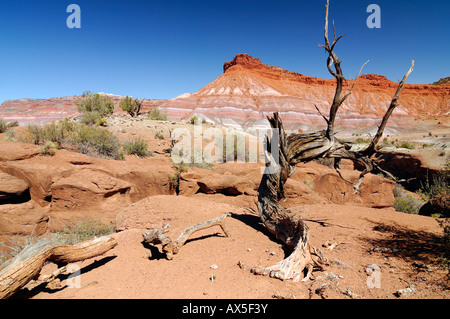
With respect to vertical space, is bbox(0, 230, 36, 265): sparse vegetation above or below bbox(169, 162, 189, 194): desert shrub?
below

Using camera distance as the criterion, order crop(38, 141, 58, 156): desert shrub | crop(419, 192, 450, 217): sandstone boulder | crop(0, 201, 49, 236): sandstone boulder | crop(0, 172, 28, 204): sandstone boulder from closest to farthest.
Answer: crop(0, 201, 49, 236): sandstone boulder → crop(0, 172, 28, 204): sandstone boulder → crop(419, 192, 450, 217): sandstone boulder → crop(38, 141, 58, 156): desert shrub

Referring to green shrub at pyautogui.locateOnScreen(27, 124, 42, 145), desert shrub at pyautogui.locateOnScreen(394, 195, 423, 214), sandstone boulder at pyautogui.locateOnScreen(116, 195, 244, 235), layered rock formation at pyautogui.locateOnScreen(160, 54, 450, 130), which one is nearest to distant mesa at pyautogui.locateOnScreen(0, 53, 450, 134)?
layered rock formation at pyautogui.locateOnScreen(160, 54, 450, 130)

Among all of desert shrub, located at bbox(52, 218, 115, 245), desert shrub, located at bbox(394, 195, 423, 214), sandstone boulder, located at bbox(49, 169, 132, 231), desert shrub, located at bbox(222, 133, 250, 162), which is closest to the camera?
desert shrub, located at bbox(52, 218, 115, 245)

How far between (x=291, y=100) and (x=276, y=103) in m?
4.66

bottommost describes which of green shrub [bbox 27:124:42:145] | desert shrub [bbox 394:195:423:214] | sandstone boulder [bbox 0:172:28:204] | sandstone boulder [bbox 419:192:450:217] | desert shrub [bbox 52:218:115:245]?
desert shrub [bbox 394:195:423:214]

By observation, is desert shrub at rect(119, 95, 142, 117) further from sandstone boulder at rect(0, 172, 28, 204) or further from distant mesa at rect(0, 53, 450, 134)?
sandstone boulder at rect(0, 172, 28, 204)

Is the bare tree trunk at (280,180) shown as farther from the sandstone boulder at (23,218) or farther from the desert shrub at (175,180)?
the sandstone boulder at (23,218)

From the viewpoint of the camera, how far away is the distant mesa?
2159 inches

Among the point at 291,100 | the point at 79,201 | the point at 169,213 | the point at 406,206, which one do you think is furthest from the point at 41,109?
the point at 406,206

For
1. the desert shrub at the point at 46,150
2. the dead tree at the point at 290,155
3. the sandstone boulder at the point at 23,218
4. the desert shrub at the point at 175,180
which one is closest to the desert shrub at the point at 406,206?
the dead tree at the point at 290,155

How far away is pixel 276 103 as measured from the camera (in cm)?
6156

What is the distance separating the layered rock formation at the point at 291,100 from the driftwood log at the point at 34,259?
48.6m

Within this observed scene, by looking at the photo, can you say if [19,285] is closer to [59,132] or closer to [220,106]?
[59,132]

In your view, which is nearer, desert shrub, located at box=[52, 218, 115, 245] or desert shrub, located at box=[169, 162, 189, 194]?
desert shrub, located at box=[52, 218, 115, 245]
